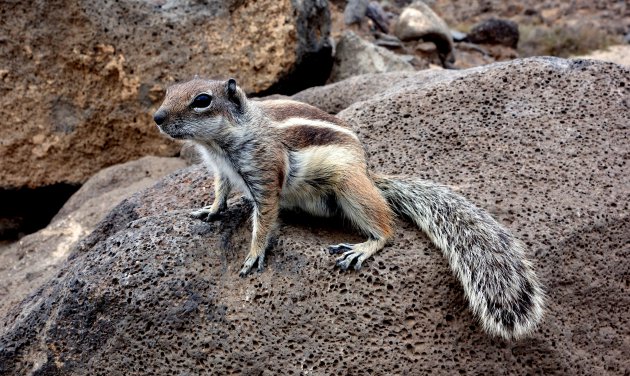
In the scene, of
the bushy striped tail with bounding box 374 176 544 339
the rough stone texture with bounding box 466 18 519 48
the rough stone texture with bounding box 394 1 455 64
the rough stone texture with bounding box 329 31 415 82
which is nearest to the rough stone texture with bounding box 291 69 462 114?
the rough stone texture with bounding box 329 31 415 82

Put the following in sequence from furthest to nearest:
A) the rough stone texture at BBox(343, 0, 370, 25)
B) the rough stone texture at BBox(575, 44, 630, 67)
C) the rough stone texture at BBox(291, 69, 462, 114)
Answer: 1. the rough stone texture at BBox(575, 44, 630, 67)
2. the rough stone texture at BBox(343, 0, 370, 25)
3. the rough stone texture at BBox(291, 69, 462, 114)

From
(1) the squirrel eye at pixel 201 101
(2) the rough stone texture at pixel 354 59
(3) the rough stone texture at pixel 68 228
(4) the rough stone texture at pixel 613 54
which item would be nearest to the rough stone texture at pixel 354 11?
(2) the rough stone texture at pixel 354 59

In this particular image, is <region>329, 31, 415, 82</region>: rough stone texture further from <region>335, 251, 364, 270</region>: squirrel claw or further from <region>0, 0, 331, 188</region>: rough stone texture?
<region>335, 251, 364, 270</region>: squirrel claw

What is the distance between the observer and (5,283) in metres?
5.11

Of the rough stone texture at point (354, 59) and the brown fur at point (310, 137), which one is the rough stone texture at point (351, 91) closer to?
the rough stone texture at point (354, 59)

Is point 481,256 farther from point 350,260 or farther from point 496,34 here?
point 496,34

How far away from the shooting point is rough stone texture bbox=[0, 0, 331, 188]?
22.0ft

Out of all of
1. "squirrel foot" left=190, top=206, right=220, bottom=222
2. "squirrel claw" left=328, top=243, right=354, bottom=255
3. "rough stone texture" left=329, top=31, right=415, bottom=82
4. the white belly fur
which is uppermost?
the white belly fur

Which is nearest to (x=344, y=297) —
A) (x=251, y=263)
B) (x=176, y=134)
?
(x=251, y=263)

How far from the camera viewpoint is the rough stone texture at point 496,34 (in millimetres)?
15191

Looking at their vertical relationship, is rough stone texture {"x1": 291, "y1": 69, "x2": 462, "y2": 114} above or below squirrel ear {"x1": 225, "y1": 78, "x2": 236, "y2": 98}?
below

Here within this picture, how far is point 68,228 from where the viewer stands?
18.8 feet

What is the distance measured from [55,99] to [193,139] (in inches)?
161

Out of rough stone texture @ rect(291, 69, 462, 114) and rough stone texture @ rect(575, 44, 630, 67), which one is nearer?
rough stone texture @ rect(291, 69, 462, 114)
